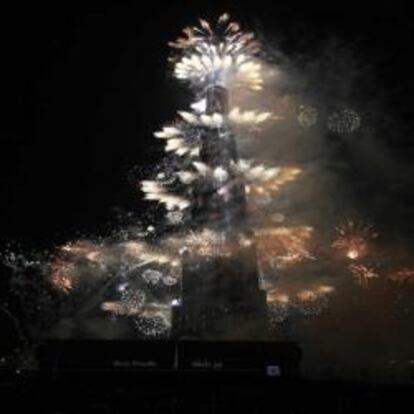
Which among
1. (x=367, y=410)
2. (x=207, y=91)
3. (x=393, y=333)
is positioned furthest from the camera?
(x=207, y=91)

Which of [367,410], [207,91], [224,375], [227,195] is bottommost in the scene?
[367,410]

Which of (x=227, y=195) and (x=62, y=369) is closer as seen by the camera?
(x=62, y=369)

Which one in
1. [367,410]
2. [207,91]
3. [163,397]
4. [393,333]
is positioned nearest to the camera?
[367,410]

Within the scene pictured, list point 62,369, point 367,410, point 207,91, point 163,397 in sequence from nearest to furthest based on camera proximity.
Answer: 1. point 367,410
2. point 163,397
3. point 62,369
4. point 207,91

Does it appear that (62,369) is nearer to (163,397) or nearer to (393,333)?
(163,397)

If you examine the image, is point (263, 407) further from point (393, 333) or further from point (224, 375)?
point (393, 333)

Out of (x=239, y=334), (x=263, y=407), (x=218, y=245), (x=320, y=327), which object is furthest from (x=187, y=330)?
(x=263, y=407)

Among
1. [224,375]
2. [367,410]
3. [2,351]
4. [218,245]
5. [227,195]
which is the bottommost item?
[367,410]

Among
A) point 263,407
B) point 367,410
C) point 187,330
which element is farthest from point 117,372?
point 187,330

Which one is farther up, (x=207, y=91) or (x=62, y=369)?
(x=207, y=91)
